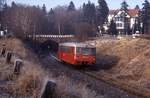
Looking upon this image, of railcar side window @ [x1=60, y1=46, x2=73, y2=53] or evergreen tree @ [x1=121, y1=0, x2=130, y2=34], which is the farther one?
evergreen tree @ [x1=121, y1=0, x2=130, y2=34]

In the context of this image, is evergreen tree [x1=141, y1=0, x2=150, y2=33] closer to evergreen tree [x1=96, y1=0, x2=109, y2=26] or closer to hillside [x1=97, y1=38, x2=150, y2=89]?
evergreen tree [x1=96, y1=0, x2=109, y2=26]

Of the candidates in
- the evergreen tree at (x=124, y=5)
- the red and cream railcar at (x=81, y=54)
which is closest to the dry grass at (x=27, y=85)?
the red and cream railcar at (x=81, y=54)

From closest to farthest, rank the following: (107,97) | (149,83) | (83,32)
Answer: (107,97) → (149,83) → (83,32)

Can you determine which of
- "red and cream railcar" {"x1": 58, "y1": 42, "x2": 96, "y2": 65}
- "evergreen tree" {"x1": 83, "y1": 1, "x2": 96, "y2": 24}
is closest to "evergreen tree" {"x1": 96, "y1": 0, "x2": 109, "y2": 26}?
"evergreen tree" {"x1": 83, "y1": 1, "x2": 96, "y2": 24}

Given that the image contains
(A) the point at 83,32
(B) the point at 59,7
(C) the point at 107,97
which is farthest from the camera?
(B) the point at 59,7

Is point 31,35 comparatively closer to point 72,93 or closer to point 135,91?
point 135,91

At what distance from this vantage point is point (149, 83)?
29734 mm

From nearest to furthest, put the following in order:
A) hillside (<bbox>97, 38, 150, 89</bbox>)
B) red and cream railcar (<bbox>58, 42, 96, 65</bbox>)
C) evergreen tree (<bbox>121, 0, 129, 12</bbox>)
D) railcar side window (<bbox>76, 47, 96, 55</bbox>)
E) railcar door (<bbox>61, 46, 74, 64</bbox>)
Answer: hillside (<bbox>97, 38, 150, 89</bbox>) → red and cream railcar (<bbox>58, 42, 96, 65</bbox>) → railcar side window (<bbox>76, 47, 96, 55</bbox>) → railcar door (<bbox>61, 46, 74, 64</bbox>) → evergreen tree (<bbox>121, 0, 129, 12</bbox>)

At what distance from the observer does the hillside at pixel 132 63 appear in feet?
110

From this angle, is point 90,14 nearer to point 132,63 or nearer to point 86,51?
point 86,51

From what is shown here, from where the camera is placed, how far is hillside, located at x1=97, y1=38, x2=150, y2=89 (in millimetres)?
33500

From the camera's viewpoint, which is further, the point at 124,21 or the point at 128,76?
the point at 124,21

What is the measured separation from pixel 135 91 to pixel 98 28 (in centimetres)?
9978

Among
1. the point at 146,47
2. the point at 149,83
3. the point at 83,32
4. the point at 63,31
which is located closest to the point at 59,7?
the point at 63,31
